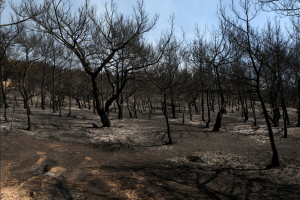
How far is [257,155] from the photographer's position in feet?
30.3

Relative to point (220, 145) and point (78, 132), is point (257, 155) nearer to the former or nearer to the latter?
point (220, 145)

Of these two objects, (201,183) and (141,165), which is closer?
(201,183)

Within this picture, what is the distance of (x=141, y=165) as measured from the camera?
8172 mm

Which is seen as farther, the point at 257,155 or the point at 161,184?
the point at 257,155

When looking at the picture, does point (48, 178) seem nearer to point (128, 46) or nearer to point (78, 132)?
point (78, 132)

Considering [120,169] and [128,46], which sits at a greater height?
[128,46]

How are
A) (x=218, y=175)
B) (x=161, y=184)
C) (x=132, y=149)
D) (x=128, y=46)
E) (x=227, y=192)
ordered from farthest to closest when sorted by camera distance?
(x=128, y=46) → (x=132, y=149) → (x=218, y=175) → (x=161, y=184) → (x=227, y=192)

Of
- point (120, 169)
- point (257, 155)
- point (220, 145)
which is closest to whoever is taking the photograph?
point (120, 169)

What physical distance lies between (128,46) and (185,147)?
6.94 m

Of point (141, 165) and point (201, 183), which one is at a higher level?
point (141, 165)

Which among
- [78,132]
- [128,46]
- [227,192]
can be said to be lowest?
[227,192]

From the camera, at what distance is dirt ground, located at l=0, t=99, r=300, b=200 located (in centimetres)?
589

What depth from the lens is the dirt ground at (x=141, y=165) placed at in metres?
5.89

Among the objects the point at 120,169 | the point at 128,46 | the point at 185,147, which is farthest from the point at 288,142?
the point at 128,46
